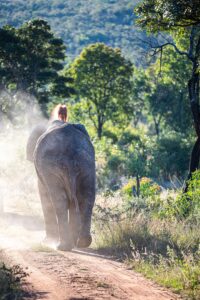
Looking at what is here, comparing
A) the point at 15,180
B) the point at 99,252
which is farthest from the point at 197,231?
the point at 15,180

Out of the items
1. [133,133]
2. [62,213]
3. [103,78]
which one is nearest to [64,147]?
[62,213]

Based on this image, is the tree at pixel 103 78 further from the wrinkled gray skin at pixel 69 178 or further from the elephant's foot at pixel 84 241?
the elephant's foot at pixel 84 241

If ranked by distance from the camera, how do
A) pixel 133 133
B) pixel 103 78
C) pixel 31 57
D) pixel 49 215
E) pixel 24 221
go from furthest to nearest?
pixel 133 133
pixel 103 78
pixel 31 57
pixel 24 221
pixel 49 215

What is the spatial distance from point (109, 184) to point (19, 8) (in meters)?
94.5

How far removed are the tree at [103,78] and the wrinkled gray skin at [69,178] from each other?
3201 cm

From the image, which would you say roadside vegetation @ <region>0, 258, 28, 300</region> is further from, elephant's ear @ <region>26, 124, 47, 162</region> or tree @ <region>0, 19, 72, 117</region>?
tree @ <region>0, 19, 72, 117</region>

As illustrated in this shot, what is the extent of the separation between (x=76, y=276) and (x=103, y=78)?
Answer: 115ft

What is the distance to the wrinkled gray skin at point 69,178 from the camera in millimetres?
10469

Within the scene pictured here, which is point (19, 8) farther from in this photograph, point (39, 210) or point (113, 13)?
point (39, 210)

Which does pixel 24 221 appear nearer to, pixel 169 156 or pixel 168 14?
pixel 168 14

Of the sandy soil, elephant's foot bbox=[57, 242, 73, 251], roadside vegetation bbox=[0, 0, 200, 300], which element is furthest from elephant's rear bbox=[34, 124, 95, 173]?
roadside vegetation bbox=[0, 0, 200, 300]

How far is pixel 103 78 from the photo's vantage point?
Answer: 4278cm

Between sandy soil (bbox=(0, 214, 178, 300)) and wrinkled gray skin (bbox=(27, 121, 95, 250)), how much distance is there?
38 centimetres

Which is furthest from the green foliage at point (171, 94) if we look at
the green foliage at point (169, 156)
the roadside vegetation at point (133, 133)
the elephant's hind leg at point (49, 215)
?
the elephant's hind leg at point (49, 215)
